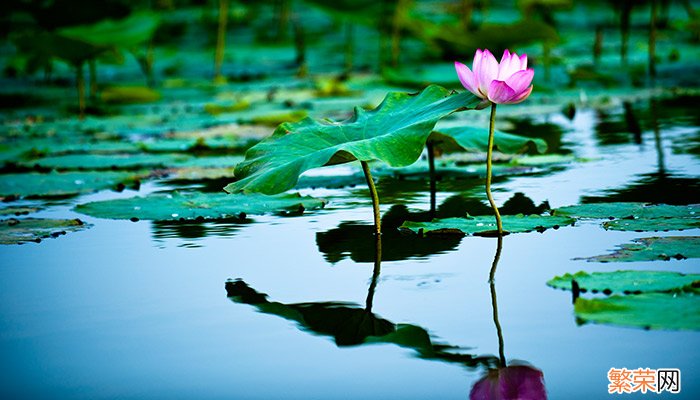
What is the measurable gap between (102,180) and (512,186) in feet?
4.63

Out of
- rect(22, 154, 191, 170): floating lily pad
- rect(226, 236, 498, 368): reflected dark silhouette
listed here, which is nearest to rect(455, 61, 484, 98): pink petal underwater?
rect(226, 236, 498, 368): reflected dark silhouette

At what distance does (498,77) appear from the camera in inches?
81.6

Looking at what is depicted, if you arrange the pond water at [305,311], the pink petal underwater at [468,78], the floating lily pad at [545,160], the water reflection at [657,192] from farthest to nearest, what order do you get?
the floating lily pad at [545,160] < the water reflection at [657,192] < the pink petal underwater at [468,78] < the pond water at [305,311]

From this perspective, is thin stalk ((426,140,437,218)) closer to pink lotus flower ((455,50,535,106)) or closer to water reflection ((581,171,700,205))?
water reflection ((581,171,700,205))

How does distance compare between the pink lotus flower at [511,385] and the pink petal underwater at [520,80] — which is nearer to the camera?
the pink lotus flower at [511,385]

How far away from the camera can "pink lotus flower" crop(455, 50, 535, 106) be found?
2.04 metres

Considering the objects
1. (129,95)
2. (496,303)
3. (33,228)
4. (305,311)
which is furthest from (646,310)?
(129,95)

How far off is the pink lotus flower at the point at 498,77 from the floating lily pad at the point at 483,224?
1.22 ft

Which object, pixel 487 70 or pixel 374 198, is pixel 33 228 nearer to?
pixel 374 198

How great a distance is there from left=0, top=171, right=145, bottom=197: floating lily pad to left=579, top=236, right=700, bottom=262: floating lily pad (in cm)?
185

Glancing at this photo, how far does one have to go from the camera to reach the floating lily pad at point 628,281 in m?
1.71

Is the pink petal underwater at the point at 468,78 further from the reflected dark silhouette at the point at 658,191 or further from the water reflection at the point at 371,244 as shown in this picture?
the reflected dark silhouette at the point at 658,191

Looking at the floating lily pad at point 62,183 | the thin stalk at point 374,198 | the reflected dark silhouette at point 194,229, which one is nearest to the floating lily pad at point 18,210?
A: the floating lily pad at point 62,183

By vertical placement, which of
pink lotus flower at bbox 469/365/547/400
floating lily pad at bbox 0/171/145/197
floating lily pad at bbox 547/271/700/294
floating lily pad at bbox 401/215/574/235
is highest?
floating lily pad at bbox 0/171/145/197
